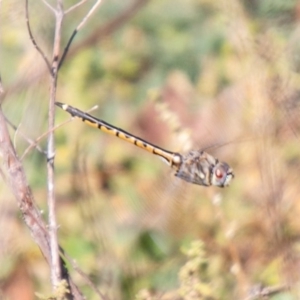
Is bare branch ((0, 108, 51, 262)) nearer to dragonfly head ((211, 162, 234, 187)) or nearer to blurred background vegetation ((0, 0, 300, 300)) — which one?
blurred background vegetation ((0, 0, 300, 300))

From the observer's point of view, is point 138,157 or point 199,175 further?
point 138,157

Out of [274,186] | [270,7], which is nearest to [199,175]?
[274,186]

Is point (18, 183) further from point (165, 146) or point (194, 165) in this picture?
point (165, 146)

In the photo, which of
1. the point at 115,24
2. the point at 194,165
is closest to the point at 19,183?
the point at 194,165

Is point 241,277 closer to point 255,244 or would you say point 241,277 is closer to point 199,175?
point 199,175

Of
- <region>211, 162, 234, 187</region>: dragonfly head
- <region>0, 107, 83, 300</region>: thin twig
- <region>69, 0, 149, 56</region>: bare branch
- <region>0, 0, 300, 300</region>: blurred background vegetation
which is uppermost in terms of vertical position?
<region>69, 0, 149, 56</region>: bare branch

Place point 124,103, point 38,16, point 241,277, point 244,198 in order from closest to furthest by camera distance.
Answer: point 241,277, point 38,16, point 244,198, point 124,103

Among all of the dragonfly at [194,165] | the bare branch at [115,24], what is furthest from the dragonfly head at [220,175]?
the bare branch at [115,24]

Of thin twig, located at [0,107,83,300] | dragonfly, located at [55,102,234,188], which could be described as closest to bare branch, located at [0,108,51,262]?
thin twig, located at [0,107,83,300]

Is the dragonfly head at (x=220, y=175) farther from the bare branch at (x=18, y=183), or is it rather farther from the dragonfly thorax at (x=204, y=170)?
the bare branch at (x=18, y=183)
